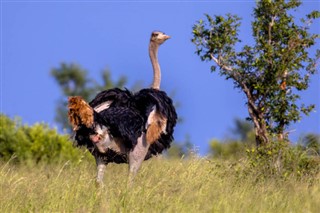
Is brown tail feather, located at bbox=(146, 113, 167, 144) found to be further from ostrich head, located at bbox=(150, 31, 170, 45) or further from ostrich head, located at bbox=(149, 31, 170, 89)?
ostrich head, located at bbox=(150, 31, 170, 45)

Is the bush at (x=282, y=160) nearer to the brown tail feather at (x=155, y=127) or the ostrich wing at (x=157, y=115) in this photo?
the ostrich wing at (x=157, y=115)

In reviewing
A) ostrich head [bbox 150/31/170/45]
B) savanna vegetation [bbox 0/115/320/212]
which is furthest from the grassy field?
ostrich head [bbox 150/31/170/45]

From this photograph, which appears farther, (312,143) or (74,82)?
(74,82)

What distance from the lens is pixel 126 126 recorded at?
959cm

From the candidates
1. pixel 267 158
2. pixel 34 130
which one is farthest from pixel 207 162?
pixel 34 130

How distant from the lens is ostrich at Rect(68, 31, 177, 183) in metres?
9.45

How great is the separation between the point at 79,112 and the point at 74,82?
27.2 metres

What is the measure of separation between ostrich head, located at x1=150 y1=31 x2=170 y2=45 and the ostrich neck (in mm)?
69

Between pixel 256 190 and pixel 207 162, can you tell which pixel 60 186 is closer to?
pixel 256 190

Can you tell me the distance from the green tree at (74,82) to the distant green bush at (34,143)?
1470 centimetres

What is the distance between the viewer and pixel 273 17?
37.9 ft

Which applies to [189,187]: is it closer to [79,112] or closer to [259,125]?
[79,112]

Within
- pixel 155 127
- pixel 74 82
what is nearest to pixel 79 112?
pixel 155 127

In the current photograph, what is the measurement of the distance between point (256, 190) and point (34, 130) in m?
10.2
